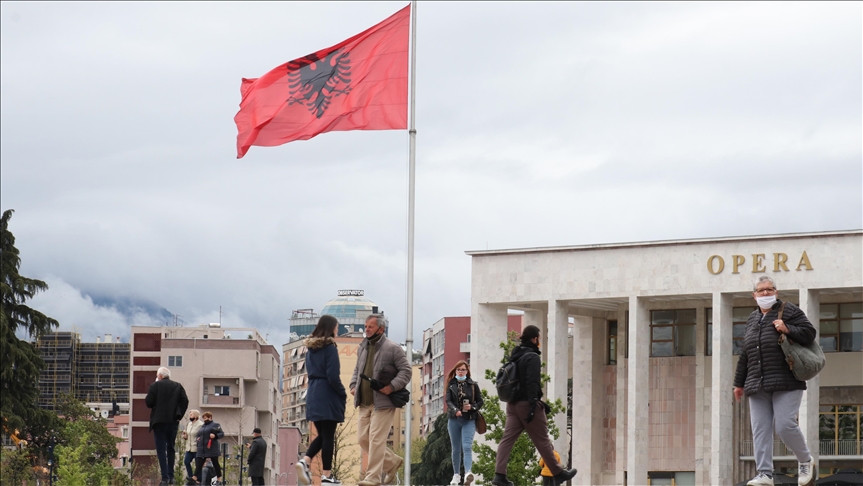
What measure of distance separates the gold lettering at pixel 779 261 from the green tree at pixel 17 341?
86.0ft

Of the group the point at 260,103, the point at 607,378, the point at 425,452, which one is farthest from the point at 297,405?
the point at 260,103

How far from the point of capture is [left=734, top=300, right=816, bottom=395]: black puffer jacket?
13.0 metres

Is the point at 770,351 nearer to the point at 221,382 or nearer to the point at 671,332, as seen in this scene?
the point at 671,332

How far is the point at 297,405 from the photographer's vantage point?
16562 cm

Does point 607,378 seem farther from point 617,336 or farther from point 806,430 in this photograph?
point 806,430

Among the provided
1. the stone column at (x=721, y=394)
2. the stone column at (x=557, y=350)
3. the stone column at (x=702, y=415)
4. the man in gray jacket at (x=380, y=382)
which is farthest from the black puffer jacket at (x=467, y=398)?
the stone column at (x=702, y=415)

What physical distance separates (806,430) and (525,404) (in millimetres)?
35017

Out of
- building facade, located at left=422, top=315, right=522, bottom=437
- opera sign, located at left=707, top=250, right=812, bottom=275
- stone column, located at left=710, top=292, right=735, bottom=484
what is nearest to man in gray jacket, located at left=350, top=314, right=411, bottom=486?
stone column, located at left=710, top=292, right=735, bottom=484

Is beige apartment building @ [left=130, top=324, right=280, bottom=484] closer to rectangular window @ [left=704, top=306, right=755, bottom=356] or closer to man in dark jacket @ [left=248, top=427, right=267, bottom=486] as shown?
rectangular window @ [left=704, top=306, right=755, bottom=356]

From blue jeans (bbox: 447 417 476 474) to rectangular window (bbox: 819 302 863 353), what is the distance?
111 ft

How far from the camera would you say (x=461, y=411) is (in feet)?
62.0

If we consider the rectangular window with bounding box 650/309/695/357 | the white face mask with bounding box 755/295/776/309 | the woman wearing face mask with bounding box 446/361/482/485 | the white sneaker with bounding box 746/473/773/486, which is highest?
the rectangular window with bounding box 650/309/695/357

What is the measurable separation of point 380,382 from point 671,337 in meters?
39.8

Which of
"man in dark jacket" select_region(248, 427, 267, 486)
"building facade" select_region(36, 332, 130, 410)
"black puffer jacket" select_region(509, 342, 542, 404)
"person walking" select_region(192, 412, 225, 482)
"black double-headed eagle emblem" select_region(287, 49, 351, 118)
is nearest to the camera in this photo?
"black puffer jacket" select_region(509, 342, 542, 404)
